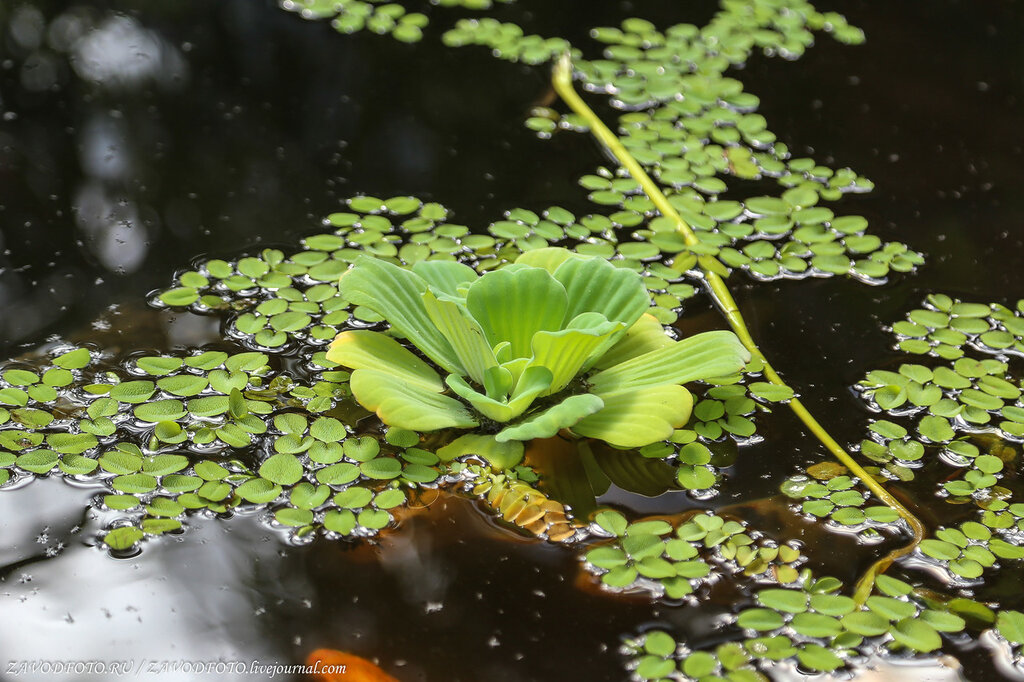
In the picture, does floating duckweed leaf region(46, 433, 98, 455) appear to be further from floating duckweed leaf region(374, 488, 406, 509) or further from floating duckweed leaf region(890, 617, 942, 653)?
floating duckweed leaf region(890, 617, 942, 653)

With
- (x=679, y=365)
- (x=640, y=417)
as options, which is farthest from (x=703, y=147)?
(x=640, y=417)

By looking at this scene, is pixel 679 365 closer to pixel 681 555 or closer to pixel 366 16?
pixel 681 555

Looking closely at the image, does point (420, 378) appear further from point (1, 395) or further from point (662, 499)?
point (1, 395)

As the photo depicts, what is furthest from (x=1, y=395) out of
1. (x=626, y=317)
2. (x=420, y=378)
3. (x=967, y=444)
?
Answer: (x=967, y=444)

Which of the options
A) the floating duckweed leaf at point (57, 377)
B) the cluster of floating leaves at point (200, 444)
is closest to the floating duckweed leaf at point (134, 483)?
the cluster of floating leaves at point (200, 444)

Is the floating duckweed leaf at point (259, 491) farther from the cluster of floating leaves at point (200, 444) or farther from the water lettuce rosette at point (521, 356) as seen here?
the water lettuce rosette at point (521, 356)
